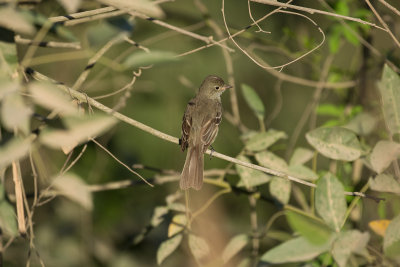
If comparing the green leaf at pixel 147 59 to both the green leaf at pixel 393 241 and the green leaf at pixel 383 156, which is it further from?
the green leaf at pixel 393 241

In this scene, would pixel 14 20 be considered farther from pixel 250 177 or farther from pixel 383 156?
pixel 250 177

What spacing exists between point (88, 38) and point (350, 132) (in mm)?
1985

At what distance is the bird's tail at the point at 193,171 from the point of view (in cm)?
412

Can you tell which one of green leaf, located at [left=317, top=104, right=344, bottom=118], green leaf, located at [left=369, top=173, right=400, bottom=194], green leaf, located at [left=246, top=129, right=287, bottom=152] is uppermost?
green leaf, located at [left=369, top=173, right=400, bottom=194]

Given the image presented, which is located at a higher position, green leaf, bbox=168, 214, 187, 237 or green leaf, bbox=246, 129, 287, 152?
green leaf, bbox=246, 129, 287, 152

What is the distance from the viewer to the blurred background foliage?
2252mm

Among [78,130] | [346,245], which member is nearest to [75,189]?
[78,130]

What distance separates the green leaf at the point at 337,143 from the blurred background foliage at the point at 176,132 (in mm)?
14

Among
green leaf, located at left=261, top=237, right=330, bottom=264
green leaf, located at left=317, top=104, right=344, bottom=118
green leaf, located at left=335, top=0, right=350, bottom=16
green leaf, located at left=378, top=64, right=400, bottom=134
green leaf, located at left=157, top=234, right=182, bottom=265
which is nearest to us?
green leaf, located at left=261, top=237, right=330, bottom=264

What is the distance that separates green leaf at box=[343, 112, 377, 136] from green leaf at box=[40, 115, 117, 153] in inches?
101

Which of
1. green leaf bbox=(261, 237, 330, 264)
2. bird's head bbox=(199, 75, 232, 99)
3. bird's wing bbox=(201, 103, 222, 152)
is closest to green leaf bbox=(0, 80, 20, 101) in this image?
green leaf bbox=(261, 237, 330, 264)

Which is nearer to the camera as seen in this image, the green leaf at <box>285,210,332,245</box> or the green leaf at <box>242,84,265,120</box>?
the green leaf at <box>285,210,332,245</box>

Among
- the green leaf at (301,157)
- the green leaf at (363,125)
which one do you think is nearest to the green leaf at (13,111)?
the green leaf at (301,157)

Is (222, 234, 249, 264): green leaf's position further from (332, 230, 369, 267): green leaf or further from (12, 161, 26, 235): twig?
(12, 161, 26, 235): twig
